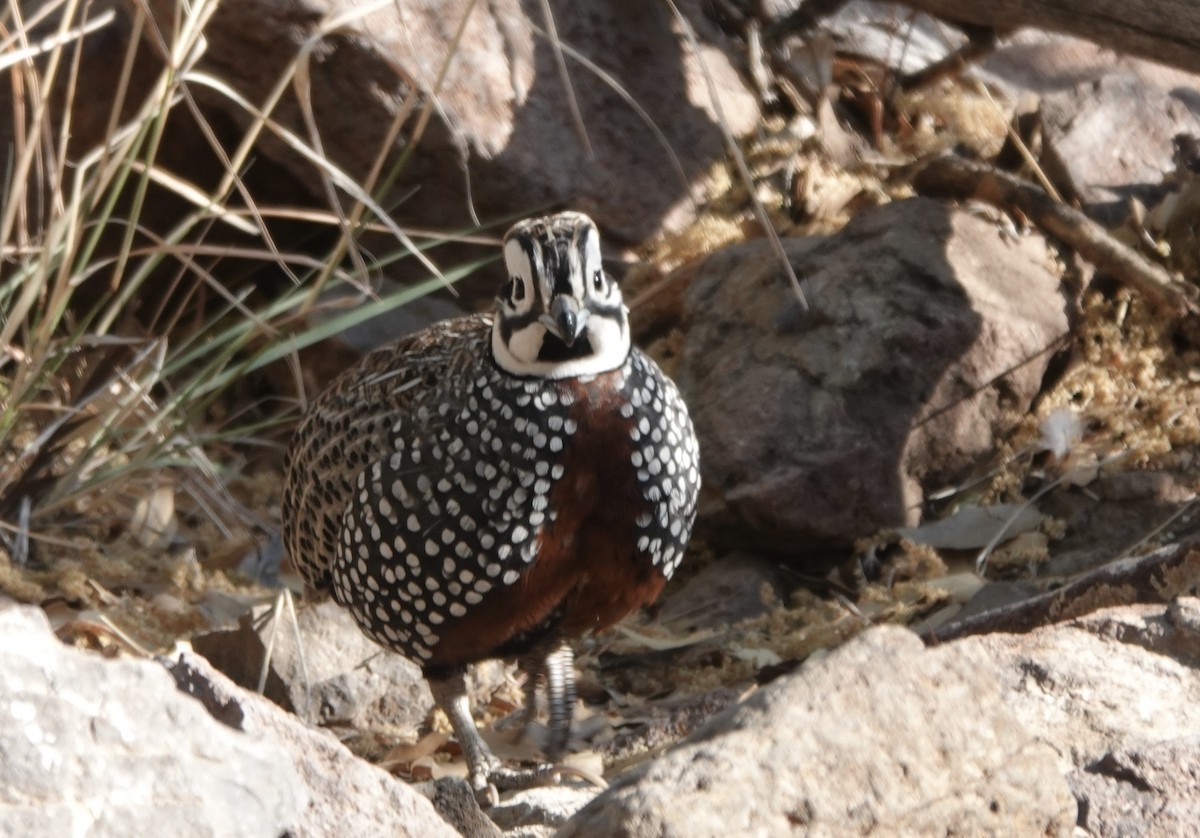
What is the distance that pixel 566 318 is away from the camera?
3590mm

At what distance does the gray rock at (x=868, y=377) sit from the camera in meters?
5.27

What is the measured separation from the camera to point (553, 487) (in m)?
3.78

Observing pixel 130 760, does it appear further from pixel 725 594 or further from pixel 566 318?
pixel 725 594

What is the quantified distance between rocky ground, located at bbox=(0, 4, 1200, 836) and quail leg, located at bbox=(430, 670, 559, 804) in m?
0.13

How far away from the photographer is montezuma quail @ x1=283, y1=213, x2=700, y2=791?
3.78m

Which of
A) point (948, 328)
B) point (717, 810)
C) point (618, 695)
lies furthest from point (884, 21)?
point (717, 810)

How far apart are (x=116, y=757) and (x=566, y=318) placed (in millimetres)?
1659

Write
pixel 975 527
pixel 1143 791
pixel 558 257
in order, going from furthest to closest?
pixel 975 527 → pixel 558 257 → pixel 1143 791

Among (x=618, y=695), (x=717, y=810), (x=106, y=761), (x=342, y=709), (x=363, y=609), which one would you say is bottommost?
(x=618, y=695)

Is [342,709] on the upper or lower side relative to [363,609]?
lower

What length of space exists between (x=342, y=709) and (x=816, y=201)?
120 inches

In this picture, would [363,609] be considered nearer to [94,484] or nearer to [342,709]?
[342,709]

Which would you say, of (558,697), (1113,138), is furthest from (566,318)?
(1113,138)

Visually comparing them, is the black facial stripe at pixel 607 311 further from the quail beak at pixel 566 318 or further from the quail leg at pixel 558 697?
the quail leg at pixel 558 697
